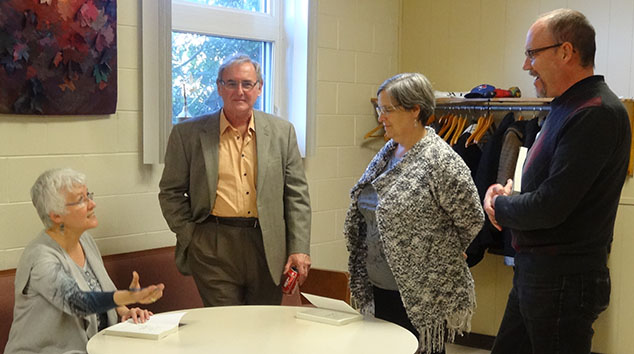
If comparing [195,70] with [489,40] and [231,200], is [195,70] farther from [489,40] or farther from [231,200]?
[489,40]

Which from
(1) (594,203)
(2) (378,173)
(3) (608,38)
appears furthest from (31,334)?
(3) (608,38)

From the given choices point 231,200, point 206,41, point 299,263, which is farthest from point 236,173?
point 206,41

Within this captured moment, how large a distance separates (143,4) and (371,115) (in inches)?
74.2

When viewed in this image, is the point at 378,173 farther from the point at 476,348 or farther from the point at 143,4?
the point at 476,348

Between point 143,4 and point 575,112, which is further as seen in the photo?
point 143,4

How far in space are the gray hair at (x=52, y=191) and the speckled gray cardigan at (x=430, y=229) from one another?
3.75 ft

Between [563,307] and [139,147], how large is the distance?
2.05m

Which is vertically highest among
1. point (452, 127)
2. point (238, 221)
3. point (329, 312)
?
point (452, 127)

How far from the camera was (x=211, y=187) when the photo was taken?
10.4 feet

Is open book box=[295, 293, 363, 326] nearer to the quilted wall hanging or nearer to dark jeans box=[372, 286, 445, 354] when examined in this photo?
dark jeans box=[372, 286, 445, 354]

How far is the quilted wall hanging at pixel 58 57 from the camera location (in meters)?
3.04

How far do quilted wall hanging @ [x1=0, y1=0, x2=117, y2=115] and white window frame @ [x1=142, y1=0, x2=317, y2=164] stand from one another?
0.70ft

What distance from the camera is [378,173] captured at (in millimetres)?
3107

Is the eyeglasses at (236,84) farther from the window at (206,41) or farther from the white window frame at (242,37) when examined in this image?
the window at (206,41)
